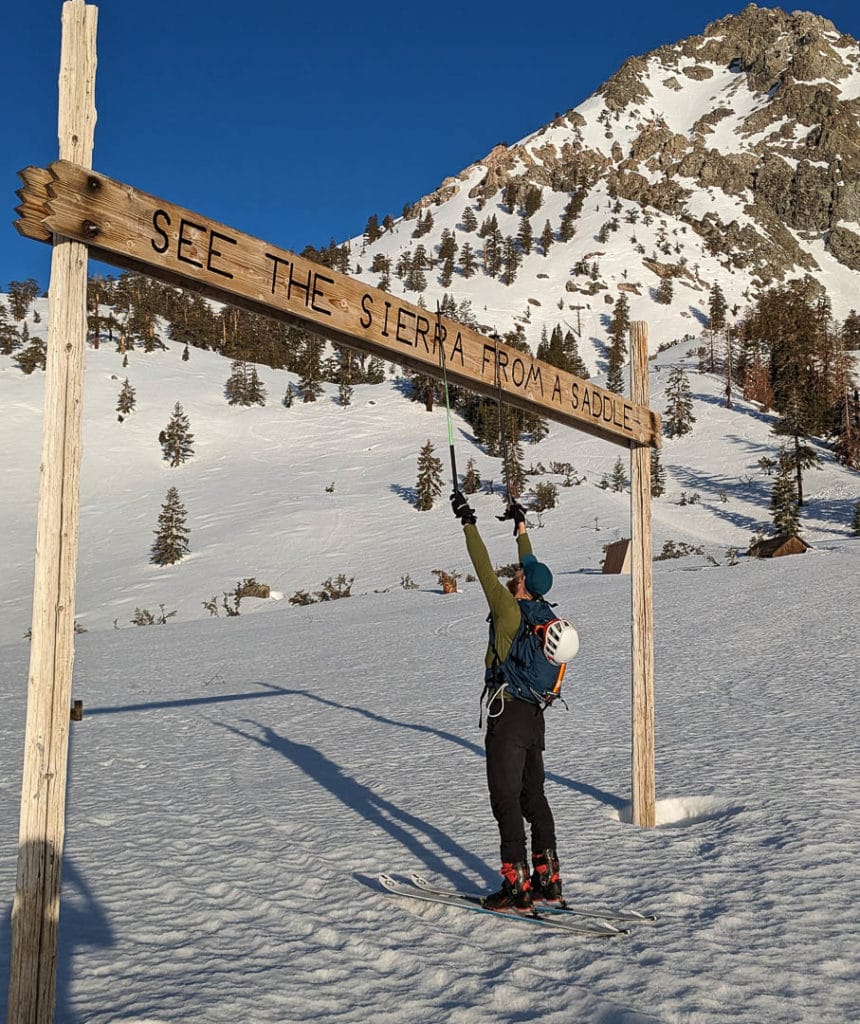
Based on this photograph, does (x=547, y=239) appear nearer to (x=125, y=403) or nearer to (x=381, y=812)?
(x=125, y=403)

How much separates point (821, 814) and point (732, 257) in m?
123

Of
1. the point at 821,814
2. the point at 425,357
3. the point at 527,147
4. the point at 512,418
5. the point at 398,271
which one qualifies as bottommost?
the point at 821,814

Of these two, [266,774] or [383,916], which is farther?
[266,774]

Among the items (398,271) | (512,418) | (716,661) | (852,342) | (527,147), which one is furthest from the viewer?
(527,147)

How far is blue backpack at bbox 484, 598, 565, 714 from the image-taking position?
388 centimetres

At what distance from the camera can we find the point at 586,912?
393cm

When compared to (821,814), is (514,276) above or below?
above

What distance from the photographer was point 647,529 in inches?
231

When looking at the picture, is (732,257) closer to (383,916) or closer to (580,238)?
(580,238)

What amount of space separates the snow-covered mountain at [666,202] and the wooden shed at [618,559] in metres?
56.7

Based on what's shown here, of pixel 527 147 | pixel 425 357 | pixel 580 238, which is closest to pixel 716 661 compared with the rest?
pixel 425 357

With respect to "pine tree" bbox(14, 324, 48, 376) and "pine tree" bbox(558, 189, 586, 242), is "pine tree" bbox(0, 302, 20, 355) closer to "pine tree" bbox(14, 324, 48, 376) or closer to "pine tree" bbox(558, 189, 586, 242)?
"pine tree" bbox(14, 324, 48, 376)

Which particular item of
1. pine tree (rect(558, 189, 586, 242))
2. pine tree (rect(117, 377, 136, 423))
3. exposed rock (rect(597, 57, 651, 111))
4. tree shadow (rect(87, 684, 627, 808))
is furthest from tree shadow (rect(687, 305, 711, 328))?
exposed rock (rect(597, 57, 651, 111))

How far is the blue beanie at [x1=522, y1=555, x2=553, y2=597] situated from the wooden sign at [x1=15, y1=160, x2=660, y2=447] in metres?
1.09
